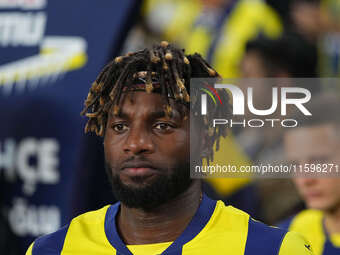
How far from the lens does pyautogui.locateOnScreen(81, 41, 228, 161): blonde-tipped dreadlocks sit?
8.13ft

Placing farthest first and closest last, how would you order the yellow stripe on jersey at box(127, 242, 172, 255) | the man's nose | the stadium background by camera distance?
the stadium background
the yellow stripe on jersey at box(127, 242, 172, 255)
the man's nose

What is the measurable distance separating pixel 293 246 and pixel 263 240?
103mm

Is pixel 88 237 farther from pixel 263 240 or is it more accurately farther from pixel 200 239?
pixel 263 240

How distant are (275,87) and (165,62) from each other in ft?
7.07

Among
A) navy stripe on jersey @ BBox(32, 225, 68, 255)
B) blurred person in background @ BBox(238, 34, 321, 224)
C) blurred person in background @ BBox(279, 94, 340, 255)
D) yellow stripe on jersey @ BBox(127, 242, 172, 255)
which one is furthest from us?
blurred person in background @ BBox(238, 34, 321, 224)

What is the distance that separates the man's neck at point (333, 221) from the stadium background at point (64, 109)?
0.57 m

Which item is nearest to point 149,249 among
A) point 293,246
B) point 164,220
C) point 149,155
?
point 164,220

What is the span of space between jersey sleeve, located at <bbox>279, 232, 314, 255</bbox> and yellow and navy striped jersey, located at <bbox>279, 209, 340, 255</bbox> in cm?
128

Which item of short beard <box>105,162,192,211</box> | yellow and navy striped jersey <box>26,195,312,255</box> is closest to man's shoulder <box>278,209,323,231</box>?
yellow and navy striped jersey <box>26,195,312,255</box>

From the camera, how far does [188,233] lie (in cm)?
253

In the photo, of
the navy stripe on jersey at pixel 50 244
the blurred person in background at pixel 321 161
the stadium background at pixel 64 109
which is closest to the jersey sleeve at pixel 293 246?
the navy stripe on jersey at pixel 50 244

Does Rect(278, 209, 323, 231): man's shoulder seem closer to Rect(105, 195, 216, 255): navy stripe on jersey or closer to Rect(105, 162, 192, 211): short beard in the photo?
Rect(105, 195, 216, 255): navy stripe on jersey

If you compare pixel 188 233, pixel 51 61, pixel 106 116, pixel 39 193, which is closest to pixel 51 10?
pixel 51 61

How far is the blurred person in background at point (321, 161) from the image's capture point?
147 inches
